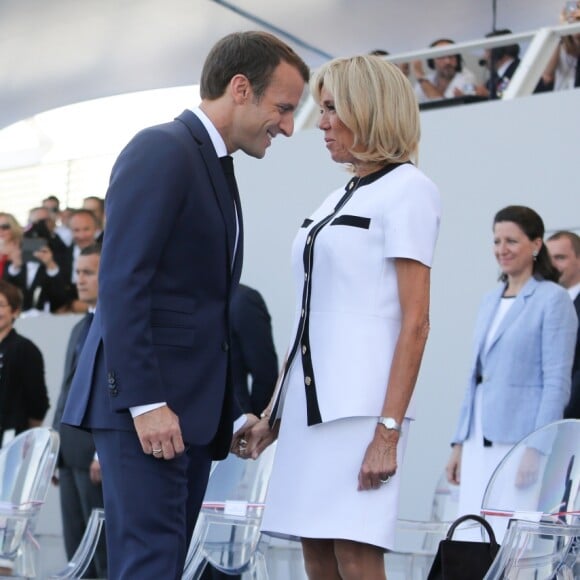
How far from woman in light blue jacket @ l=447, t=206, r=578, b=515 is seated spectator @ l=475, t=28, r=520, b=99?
2.22m

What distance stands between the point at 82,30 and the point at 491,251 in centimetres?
567

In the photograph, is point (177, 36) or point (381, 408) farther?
point (177, 36)

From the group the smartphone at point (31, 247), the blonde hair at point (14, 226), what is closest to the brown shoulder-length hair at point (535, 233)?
the smartphone at point (31, 247)

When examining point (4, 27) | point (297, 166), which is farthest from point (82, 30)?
point (297, 166)

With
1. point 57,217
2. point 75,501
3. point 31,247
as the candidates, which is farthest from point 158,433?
point 57,217

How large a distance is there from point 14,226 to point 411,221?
Answer: 20.5 feet

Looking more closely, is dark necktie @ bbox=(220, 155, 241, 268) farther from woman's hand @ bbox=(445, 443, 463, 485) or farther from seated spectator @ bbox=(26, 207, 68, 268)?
seated spectator @ bbox=(26, 207, 68, 268)

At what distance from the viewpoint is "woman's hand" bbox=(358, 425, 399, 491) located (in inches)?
98.8

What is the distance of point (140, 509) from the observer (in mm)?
2371

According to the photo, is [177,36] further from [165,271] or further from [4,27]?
[165,271]

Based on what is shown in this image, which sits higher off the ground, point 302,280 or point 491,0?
point 491,0

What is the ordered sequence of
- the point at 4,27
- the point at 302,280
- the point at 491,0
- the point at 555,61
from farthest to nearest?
the point at 4,27 < the point at 491,0 < the point at 555,61 < the point at 302,280

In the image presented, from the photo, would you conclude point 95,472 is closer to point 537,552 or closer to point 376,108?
point 537,552

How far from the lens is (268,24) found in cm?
1034
